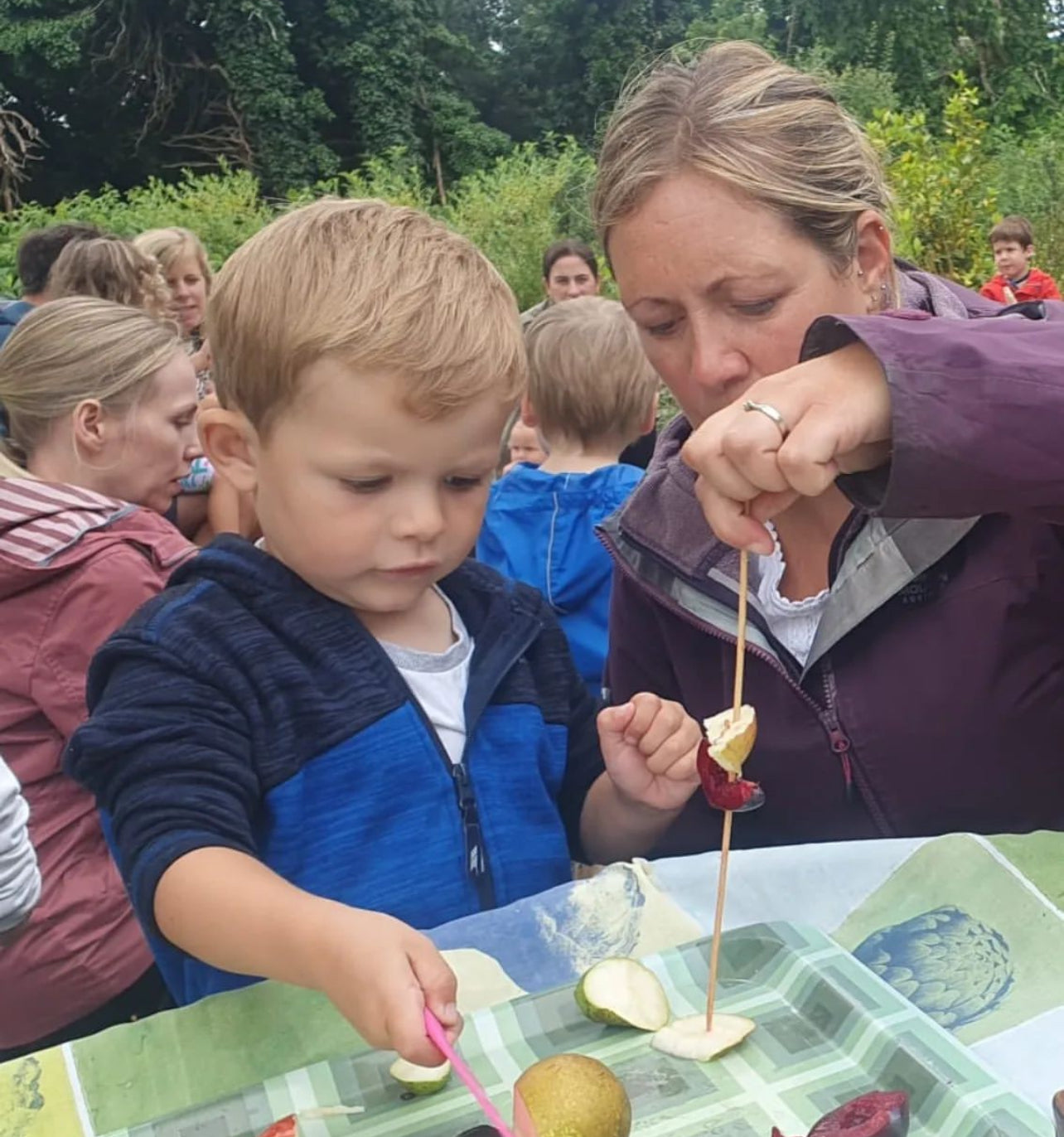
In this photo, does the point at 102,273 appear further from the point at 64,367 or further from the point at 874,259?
the point at 874,259

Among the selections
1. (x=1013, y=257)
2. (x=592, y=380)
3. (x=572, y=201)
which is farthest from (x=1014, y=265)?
(x=592, y=380)

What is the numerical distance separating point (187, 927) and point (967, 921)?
35.0 inches

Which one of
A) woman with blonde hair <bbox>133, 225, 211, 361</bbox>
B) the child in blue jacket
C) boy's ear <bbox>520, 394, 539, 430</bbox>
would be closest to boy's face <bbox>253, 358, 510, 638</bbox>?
the child in blue jacket

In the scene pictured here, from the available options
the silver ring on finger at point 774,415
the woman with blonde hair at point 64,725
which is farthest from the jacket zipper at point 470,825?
the woman with blonde hair at point 64,725

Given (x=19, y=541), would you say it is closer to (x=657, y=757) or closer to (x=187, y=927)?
(x=187, y=927)

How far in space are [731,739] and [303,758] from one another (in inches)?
21.5

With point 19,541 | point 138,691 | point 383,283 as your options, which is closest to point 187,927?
point 138,691

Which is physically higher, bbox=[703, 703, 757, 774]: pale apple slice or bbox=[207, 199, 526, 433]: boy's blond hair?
bbox=[207, 199, 526, 433]: boy's blond hair

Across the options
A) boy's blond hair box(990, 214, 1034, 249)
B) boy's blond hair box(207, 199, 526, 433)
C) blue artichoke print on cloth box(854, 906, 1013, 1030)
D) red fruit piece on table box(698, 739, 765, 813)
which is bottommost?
boy's blond hair box(990, 214, 1034, 249)

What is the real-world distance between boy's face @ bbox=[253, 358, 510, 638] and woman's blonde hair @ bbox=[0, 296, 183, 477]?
1.57 metres

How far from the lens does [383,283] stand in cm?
150

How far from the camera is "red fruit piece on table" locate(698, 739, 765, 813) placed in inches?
54.1

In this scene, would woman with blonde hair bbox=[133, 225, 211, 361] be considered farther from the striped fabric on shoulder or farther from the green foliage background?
the green foliage background

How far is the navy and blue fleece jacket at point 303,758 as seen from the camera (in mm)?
1388
